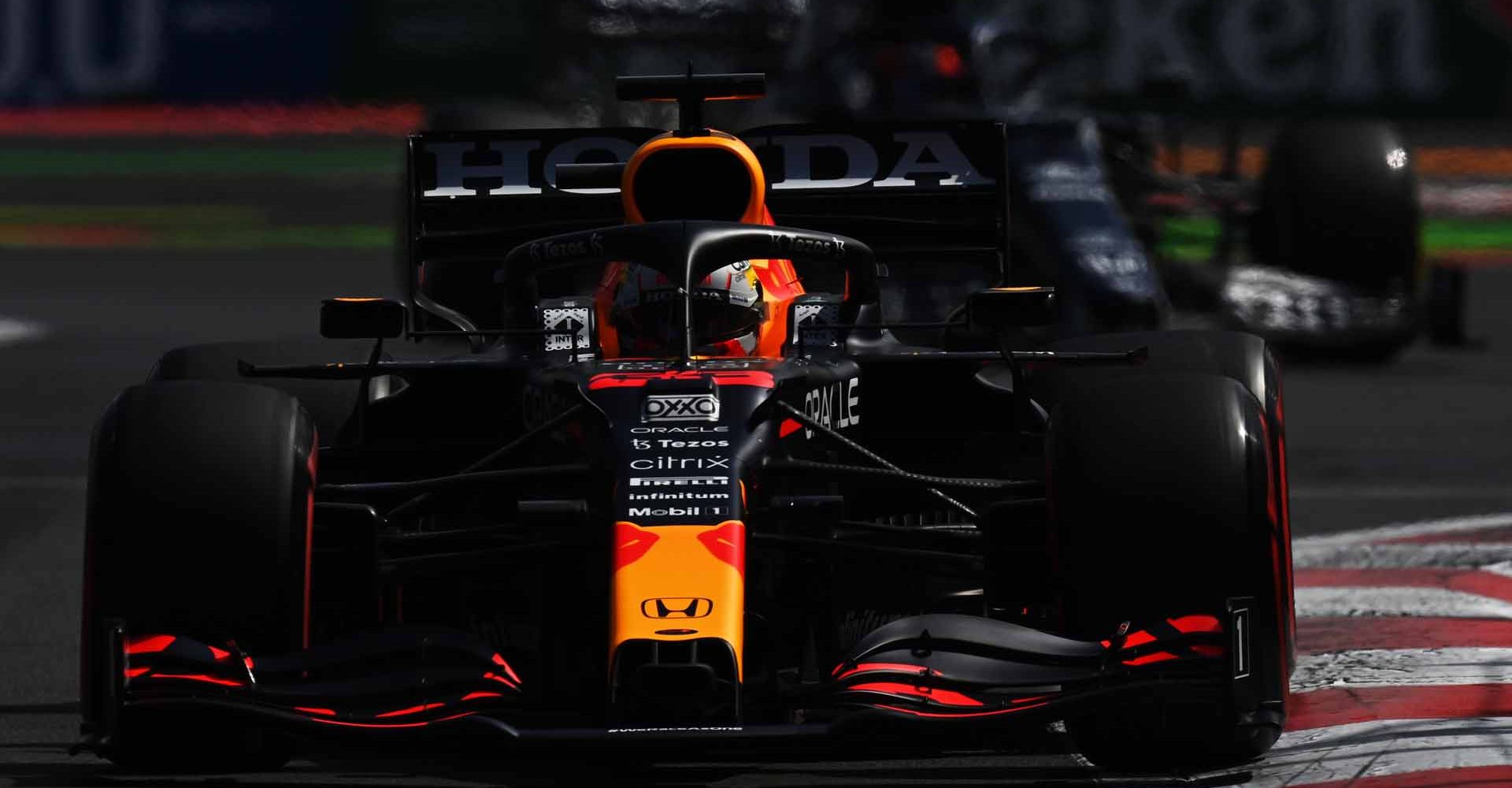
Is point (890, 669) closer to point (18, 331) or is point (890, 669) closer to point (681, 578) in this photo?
point (681, 578)

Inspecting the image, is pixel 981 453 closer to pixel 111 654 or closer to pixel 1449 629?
pixel 1449 629

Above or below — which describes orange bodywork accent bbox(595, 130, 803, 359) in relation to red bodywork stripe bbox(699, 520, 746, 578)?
above

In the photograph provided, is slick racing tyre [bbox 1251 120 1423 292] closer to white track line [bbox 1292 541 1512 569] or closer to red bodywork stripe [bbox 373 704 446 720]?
white track line [bbox 1292 541 1512 569]

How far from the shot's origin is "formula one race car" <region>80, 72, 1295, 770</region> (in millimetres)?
5523

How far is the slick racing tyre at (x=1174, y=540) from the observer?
5.68 meters

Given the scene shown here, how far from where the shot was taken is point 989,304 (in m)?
6.49

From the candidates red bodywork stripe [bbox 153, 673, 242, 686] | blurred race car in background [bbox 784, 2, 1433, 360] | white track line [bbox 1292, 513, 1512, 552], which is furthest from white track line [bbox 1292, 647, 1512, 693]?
blurred race car in background [bbox 784, 2, 1433, 360]

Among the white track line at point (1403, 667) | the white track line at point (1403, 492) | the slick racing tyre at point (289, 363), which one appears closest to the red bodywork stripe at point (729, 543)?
the white track line at point (1403, 667)

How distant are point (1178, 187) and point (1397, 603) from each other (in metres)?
7.01

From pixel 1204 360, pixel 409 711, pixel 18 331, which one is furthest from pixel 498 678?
pixel 18 331

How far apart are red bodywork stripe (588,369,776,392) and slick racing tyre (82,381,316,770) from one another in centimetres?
70

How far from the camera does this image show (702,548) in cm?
569

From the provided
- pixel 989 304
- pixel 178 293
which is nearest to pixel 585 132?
pixel 989 304

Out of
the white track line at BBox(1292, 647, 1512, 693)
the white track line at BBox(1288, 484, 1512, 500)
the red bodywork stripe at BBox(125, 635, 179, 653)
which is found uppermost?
the white track line at BBox(1288, 484, 1512, 500)
